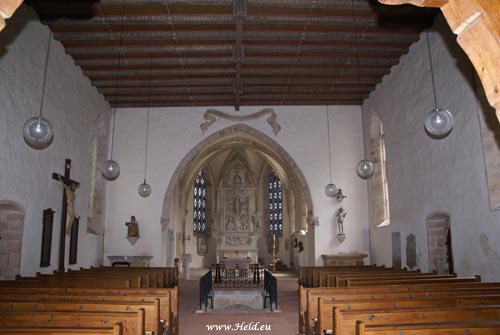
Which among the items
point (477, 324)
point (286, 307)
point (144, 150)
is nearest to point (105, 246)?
point (144, 150)

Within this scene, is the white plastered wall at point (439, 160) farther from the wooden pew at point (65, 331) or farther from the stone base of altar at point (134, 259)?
the stone base of altar at point (134, 259)

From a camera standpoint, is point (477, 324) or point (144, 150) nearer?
point (477, 324)

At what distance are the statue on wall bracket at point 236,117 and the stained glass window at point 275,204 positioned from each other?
38.9 ft

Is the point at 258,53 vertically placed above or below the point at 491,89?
above

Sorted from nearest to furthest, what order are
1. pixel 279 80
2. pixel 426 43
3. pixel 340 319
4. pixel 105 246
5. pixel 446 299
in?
pixel 340 319
pixel 446 299
pixel 426 43
pixel 279 80
pixel 105 246

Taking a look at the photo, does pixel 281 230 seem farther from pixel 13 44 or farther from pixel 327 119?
pixel 13 44

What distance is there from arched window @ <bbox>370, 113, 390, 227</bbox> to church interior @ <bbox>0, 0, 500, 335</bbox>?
6 centimetres

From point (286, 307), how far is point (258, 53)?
5.83 m

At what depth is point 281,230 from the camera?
2556 cm

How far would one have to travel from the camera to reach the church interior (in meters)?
4.40

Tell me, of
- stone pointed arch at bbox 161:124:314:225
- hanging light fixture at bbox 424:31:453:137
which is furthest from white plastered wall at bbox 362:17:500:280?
stone pointed arch at bbox 161:124:314:225

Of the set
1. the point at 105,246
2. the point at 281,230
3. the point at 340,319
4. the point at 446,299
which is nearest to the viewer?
the point at 340,319

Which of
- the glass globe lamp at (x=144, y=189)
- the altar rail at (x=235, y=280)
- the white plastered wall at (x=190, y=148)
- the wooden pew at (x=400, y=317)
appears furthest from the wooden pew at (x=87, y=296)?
the white plastered wall at (x=190, y=148)

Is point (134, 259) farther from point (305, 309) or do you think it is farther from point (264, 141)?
point (305, 309)
